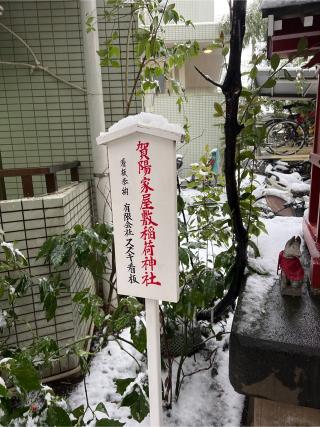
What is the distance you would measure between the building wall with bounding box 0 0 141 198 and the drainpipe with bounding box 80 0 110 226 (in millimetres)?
501

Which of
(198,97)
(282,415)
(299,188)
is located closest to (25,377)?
(282,415)

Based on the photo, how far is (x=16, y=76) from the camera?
421cm

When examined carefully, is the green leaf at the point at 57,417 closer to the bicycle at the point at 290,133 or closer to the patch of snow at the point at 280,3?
the patch of snow at the point at 280,3

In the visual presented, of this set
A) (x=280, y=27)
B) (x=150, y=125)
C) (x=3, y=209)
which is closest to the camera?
(x=150, y=125)

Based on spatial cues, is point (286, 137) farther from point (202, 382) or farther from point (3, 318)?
point (3, 318)

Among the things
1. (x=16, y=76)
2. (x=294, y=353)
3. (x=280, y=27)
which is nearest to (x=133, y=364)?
(x=294, y=353)

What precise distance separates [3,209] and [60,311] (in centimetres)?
112

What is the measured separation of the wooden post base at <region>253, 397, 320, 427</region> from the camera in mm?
2266

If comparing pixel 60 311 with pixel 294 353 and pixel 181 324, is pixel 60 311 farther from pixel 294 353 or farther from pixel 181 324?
pixel 294 353

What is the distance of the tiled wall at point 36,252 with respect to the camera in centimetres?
298

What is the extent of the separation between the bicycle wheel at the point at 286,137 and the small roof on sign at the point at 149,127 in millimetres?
9374

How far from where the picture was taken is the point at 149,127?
1.52 meters

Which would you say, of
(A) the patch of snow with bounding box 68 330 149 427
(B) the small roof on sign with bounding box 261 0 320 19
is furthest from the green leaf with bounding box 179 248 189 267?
(B) the small roof on sign with bounding box 261 0 320 19

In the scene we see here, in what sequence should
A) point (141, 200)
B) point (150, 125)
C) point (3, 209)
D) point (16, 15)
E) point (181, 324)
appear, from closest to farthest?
point (150, 125)
point (141, 200)
point (3, 209)
point (181, 324)
point (16, 15)
